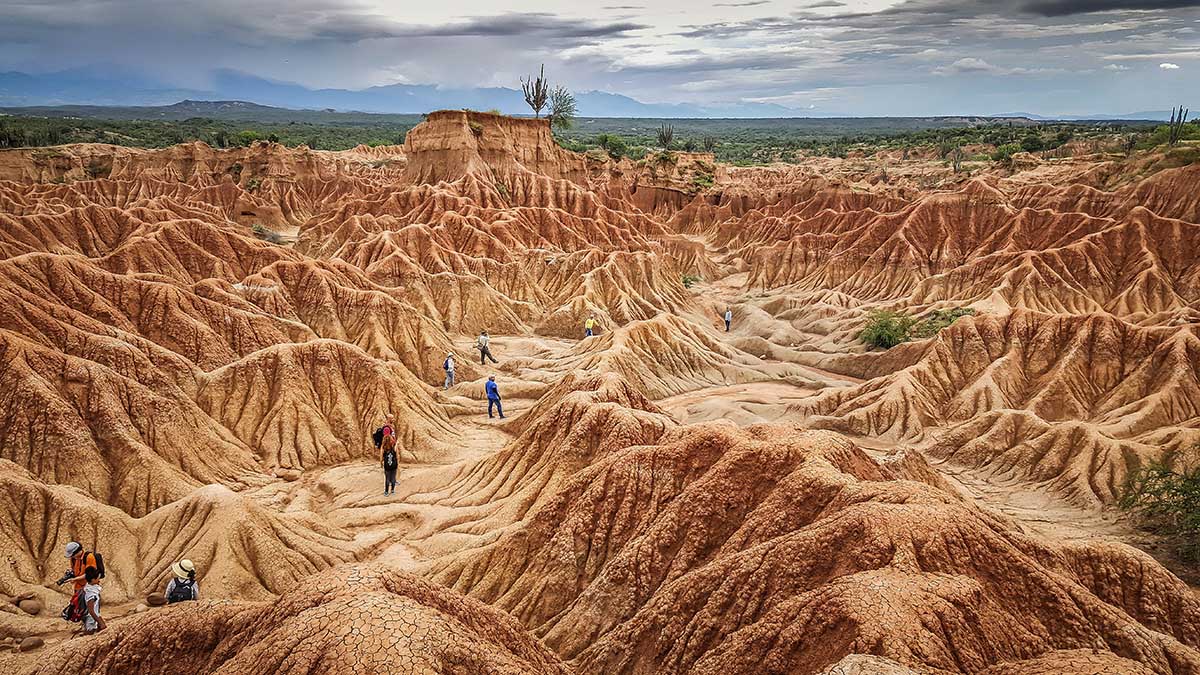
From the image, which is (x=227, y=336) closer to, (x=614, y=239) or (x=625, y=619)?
(x=625, y=619)

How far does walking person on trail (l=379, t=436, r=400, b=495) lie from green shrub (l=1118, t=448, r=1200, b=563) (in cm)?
2771

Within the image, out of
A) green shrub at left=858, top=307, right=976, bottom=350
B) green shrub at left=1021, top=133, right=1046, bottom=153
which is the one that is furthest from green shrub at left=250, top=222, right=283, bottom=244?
green shrub at left=1021, top=133, right=1046, bottom=153

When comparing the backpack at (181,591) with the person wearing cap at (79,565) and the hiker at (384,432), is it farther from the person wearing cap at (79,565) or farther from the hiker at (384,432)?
the hiker at (384,432)

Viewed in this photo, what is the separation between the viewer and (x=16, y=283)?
2909 centimetres

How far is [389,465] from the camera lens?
26.5 meters

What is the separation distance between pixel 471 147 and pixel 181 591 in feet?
268

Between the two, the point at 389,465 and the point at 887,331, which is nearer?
the point at 389,465

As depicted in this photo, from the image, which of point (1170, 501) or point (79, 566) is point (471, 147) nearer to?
point (79, 566)

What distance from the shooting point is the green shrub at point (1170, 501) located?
22859 mm

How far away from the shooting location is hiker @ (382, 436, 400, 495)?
26.1m

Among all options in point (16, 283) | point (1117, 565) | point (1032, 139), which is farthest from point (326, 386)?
point (1032, 139)

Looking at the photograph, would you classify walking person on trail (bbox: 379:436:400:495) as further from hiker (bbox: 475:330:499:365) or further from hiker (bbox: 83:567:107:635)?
hiker (bbox: 475:330:499:365)

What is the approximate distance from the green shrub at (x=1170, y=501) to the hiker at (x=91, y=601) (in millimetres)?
31234

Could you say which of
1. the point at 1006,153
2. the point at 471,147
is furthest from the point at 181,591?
the point at 1006,153
